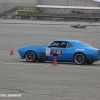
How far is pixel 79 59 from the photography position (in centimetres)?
2039

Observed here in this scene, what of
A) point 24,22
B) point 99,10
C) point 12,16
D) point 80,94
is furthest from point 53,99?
point 99,10

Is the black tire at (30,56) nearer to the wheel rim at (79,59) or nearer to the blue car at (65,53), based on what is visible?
the blue car at (65,53)

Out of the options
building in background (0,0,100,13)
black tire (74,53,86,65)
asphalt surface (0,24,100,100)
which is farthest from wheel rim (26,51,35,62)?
building in background (0,0,100,13)

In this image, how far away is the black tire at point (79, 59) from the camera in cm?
2028

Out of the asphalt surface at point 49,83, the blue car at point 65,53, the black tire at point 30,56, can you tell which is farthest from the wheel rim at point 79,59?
the black tire at point 30,56

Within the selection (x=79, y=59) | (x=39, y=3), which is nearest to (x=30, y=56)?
(x=79, y=59)

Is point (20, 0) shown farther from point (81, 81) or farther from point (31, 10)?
point (81, 81)

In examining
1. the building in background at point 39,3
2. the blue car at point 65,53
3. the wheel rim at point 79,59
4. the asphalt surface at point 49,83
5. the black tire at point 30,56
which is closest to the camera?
the asphalt surface at point 49,83

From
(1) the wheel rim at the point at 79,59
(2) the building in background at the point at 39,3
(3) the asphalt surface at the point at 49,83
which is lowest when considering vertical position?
(3) the asphalt surface at the point at 49,83

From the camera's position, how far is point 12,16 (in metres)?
129

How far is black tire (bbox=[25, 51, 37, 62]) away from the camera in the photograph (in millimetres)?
21094

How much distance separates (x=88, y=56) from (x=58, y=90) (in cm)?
794

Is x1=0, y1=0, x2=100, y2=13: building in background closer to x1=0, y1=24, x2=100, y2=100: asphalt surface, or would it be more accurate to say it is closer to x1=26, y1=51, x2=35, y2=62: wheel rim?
x1=26, y1=51, x2=35, y2=62: wheel rim

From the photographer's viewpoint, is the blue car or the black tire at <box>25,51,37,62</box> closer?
the blue car
